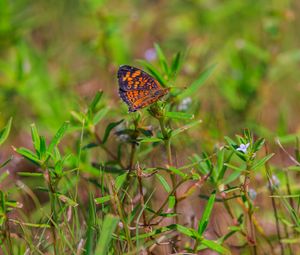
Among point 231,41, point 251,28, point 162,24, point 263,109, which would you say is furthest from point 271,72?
point 162,24

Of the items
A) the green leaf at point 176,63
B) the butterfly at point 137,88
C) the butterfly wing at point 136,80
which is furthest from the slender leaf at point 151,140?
the green leaf at point 176,63

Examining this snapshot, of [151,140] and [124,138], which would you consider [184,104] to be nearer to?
[124,138]

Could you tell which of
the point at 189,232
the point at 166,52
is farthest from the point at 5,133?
the point at 166,52

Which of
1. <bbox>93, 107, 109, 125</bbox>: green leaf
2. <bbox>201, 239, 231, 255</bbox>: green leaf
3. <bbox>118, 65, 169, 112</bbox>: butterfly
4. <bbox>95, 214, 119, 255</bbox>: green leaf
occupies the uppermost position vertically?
<bbox>118, 65, 169, 112</bbox>: butterfly

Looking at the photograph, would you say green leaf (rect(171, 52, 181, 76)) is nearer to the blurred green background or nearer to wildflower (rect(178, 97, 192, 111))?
wildflower (rect(178, 97, 192, 111))

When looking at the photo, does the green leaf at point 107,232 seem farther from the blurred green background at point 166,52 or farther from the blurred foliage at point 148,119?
the blurred green background at point 166,52

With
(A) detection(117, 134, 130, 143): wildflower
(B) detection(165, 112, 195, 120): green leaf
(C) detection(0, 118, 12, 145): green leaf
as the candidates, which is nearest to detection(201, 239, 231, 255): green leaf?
(B) detection(165, 112, 195, 120): green leaf
